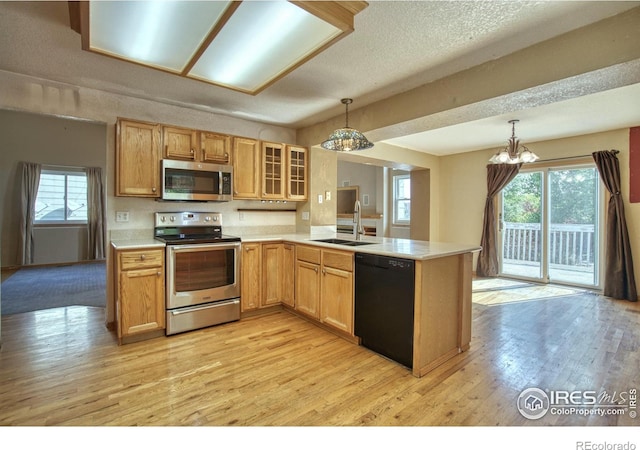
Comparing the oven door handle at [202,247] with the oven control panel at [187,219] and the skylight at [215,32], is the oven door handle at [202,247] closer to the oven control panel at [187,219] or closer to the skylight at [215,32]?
the oven control panel at [187,219]

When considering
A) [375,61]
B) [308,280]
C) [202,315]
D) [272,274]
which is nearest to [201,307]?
[202,315]

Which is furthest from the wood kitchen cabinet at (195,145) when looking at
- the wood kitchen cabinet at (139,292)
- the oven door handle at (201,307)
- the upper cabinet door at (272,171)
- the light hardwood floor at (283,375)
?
the light hardwood floor at (283,375)

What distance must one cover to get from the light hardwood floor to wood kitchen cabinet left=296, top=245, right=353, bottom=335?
0.20 m

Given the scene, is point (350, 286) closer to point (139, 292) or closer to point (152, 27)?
point (139, 292)

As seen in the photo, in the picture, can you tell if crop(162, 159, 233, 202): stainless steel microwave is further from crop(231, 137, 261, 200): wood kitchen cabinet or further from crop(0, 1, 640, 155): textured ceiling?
crop(0, 1, 640, 155): textured ceiling

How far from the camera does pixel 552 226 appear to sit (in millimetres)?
5051

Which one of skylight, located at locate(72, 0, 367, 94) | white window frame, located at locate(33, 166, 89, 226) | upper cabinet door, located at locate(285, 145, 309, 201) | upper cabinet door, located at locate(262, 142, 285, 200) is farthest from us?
white window frame, located at locate(33, 166, 89, 226)

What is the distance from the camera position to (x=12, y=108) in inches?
107

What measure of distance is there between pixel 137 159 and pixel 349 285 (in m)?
2.38

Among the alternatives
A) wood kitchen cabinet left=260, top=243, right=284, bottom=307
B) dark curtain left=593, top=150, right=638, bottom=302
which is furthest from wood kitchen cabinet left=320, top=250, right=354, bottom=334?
dark curtain left=593, top=150, right=638, bottom=302

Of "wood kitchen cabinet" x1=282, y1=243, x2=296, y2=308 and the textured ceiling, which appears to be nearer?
the textured ceiling

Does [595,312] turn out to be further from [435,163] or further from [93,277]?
[93,277]

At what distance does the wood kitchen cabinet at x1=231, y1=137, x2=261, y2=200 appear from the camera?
3559mm

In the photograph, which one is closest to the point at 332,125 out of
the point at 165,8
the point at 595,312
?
the point at 165,8
